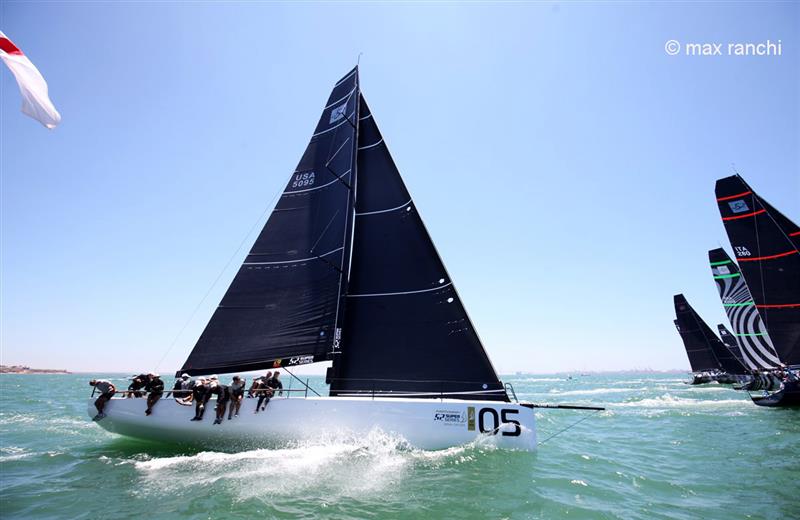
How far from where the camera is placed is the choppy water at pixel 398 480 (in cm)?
621

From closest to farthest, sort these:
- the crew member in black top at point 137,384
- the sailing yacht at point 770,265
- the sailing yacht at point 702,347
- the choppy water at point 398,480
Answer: the choppy water at point 398,480, the crew member in black top at point 137,384, the sailing yacht at point 770,265, the sailing yacht at point 702,347

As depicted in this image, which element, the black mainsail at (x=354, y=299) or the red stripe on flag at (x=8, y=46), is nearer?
the red stripe on flag at (x=8, y=46)

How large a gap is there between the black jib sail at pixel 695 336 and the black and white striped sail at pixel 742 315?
47.6 ft

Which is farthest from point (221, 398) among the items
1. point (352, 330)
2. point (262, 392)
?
point (352, 330)

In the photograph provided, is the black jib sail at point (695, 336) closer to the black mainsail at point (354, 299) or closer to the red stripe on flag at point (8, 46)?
the black mainsail at point (354, 299)

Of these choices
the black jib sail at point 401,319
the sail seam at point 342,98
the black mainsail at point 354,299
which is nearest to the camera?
the black jib sail at point 401,319

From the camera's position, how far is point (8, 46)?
20.2 ft

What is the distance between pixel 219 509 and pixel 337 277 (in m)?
6.03

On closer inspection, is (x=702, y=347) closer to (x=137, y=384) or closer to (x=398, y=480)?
(x=398, y=480)

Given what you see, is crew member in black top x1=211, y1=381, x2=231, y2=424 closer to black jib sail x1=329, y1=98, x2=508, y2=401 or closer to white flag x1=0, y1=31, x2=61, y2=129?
black jib sail x1=329, y1=98, x2=508, y2=401

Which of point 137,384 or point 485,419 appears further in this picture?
point 137,384

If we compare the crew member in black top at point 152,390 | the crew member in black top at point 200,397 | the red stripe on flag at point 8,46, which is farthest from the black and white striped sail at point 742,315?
the red stripe on flag at point 8,46

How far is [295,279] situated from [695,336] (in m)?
52.5

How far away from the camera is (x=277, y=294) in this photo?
36.7 feet
